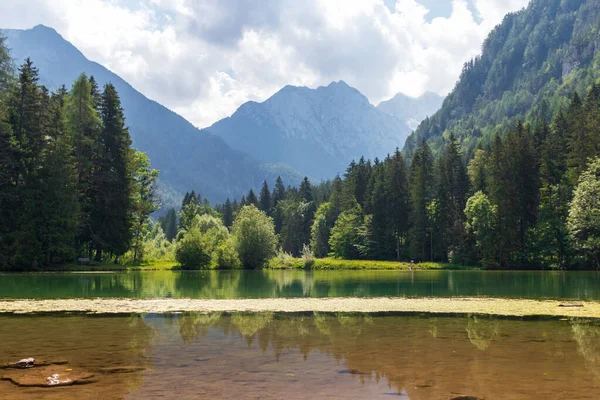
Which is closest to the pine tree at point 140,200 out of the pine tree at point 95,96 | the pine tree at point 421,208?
the pine tree at point 95,96

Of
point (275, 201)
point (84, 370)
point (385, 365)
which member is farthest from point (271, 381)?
point (275, 201)

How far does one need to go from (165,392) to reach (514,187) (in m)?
76.4

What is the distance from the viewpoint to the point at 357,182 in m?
114

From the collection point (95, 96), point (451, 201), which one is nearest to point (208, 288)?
point (95, 96)

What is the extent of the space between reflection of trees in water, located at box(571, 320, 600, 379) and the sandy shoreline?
2944 mm

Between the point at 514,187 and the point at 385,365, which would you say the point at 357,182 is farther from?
the point at 385,365

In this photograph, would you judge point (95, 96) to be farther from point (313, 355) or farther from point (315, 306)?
point (313, 355)

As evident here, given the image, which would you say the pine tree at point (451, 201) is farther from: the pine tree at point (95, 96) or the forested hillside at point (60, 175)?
the pine tree at point (95, 96)

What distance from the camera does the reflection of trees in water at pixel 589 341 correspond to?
11.6 meters

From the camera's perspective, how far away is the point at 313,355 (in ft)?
42.4

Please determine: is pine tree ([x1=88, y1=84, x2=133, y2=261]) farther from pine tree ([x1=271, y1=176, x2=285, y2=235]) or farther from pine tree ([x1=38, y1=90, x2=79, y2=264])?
pine tree ([x1=271, y1=176, x2=285, y2=235])

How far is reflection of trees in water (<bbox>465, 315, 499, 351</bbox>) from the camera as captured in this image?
47.5 feet

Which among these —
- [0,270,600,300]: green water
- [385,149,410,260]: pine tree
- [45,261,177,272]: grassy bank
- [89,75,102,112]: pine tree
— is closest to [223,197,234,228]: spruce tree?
[385,149,410,260]: pine tree

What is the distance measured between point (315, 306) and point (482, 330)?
9.58 m
